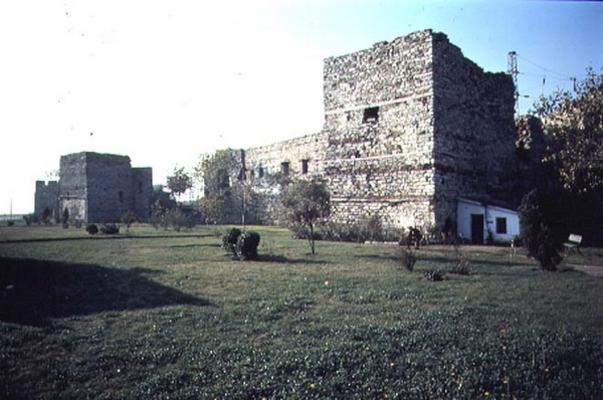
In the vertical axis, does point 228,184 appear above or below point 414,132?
below

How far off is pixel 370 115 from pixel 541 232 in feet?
38.8

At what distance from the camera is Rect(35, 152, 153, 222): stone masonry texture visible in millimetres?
35938

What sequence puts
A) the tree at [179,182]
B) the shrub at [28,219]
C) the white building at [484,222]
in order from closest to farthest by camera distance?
1. the white building at [484,222]
2. the shrub at [28,219]
3. the tree at [179,182]

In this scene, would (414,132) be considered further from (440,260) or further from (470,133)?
(440,260)

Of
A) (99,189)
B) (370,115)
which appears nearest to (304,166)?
(370,115)

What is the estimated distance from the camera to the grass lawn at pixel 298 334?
4195mm

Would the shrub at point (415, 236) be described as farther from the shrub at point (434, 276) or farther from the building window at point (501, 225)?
the shrub at point (434, 276)

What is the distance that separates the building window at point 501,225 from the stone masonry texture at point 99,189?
103ft

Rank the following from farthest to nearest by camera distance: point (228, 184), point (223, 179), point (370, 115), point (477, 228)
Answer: point (223, 179) → point (228, 184) → point (370, 115) → point (477, 228)

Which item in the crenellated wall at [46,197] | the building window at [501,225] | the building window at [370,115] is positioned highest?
the building window at [370,115]

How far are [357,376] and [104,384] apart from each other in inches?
106

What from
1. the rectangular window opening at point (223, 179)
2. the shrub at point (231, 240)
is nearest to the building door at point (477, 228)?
the shrub at point (231, 240)

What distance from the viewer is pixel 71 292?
827 cm

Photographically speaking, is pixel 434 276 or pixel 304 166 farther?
pixel 304 166
